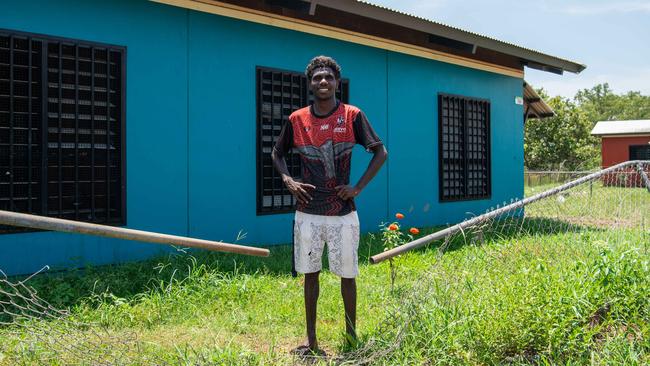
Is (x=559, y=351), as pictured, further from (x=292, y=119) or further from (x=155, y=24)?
(x=155, y=24)

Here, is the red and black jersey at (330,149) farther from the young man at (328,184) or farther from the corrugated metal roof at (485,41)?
the corrugated metal roof at (485,41)

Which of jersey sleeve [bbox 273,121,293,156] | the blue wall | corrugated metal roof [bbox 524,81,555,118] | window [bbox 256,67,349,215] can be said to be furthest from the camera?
corrugated metal roof [bbox 524,81,555,118]

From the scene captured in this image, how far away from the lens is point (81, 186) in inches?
227

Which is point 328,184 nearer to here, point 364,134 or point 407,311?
point 364,134

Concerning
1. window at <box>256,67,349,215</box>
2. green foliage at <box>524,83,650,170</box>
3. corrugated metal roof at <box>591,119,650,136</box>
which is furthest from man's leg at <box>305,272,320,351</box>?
green foliage at <box>524,83,650,170</box>

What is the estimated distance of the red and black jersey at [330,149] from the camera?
131 inches

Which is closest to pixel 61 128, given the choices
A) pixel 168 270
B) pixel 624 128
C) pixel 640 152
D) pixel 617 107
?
pixel 168 270

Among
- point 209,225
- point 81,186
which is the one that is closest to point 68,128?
point 81,186

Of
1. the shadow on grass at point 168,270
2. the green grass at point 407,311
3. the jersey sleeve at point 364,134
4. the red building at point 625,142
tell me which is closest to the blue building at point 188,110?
the shadow on grass at point 168,270

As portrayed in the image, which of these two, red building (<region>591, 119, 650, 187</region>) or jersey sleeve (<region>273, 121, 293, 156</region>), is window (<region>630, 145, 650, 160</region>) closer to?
red building (<region>591, 119, 650, 187</region>)

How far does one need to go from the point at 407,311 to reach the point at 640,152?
24.9 m

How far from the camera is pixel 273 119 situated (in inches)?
292

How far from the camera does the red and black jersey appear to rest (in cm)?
333

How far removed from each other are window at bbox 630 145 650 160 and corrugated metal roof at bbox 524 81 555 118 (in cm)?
1248
